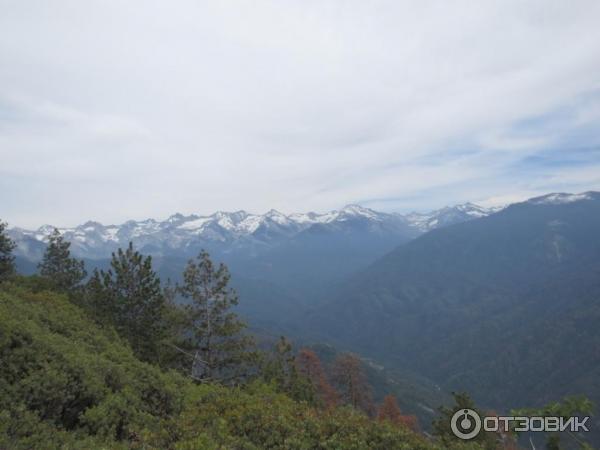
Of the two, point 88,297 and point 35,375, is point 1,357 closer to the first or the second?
point 35,375

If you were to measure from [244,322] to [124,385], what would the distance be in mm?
18708

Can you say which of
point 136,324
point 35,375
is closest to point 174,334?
point 136,324

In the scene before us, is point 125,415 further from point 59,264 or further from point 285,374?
point 59,264

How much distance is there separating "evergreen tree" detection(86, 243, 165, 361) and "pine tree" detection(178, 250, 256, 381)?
8.67 ft

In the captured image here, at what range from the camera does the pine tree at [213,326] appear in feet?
99.1

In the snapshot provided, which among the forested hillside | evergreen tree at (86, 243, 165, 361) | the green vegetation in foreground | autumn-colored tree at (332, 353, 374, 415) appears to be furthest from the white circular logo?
autumn-colored tree at (332, 353, 374, 415)

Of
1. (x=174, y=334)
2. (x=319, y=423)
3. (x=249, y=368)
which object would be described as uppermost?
(x=319, y=423)

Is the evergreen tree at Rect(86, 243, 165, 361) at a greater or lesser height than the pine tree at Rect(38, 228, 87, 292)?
lesser

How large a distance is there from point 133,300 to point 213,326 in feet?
22.7

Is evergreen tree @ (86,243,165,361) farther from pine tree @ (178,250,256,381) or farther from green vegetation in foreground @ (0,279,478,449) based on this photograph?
green vegetation in foreground @ (0,279,478,449)

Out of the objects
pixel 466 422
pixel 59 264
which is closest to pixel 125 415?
pixel 466 422

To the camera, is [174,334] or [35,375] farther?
[174,334]

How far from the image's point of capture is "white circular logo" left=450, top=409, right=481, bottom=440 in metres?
13.8

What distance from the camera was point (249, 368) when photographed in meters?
32.0
